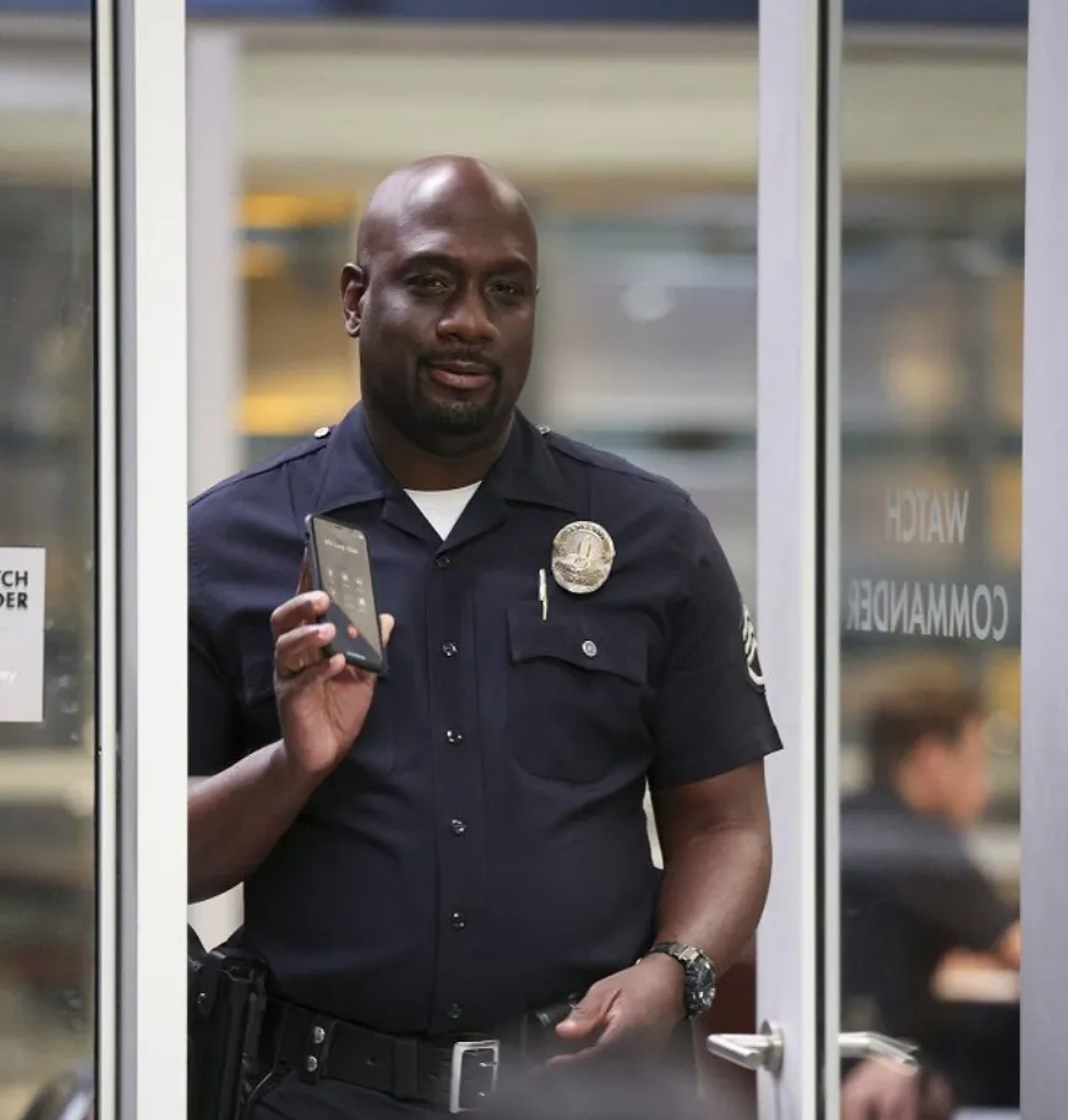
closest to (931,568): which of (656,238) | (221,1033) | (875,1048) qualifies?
(875,1048)

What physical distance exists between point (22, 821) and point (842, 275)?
3.00ft

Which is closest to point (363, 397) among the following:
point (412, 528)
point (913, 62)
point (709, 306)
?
point (412, 528)

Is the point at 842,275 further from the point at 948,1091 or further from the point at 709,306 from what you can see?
the point at 709,306

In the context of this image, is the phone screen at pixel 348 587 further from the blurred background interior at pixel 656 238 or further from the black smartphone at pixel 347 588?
the blurred background interior at pixel 656 238

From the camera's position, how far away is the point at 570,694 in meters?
2.15

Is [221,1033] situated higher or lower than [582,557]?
lower

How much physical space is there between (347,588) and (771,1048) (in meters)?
0.64

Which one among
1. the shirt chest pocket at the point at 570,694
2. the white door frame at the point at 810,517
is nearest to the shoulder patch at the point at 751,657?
the shirt chest pocket at the point at 570,694

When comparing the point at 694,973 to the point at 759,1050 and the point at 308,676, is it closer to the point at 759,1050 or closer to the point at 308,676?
the point at 759,1050

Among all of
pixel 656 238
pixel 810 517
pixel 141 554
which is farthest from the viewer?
pixel 656 238

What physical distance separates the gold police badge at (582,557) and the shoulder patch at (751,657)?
0.17 metres

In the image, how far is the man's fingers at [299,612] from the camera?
1861 mm

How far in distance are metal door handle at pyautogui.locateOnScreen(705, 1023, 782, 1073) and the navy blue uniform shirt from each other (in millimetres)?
147

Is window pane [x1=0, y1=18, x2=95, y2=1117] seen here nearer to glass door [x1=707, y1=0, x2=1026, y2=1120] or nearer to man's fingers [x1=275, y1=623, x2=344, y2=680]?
man's fingers [x1=275, y1=623, x2=344, y2=680]
